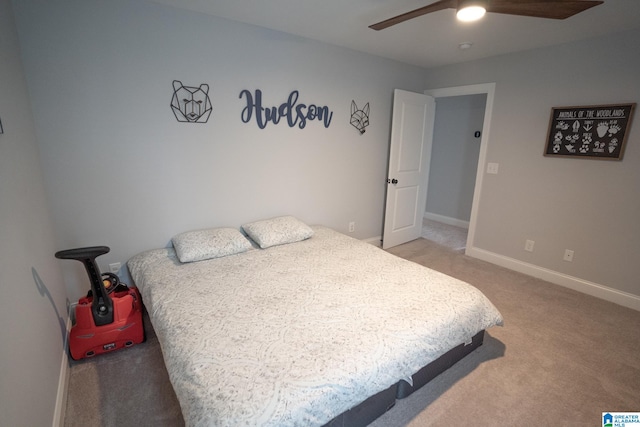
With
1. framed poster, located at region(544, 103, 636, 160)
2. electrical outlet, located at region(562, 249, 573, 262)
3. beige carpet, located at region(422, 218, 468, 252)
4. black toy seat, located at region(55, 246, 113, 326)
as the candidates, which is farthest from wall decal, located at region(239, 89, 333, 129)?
electrical outlet, located at region(562, 249, 573, 262)

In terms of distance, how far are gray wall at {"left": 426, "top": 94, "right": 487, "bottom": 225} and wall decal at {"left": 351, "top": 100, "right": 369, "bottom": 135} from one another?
87.8 inches

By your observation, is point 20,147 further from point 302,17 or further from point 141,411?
point 302,17

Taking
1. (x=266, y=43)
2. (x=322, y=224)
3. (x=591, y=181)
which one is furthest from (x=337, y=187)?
(x=591, y=181)

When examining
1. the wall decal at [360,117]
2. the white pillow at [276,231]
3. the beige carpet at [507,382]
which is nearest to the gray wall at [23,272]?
the beige carpet at [507,382]

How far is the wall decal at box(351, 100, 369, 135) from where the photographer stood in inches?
127

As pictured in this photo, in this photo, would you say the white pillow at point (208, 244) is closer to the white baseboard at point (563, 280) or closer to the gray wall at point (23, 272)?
the gray wall at point (23, 272)

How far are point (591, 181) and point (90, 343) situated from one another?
13.6 feet

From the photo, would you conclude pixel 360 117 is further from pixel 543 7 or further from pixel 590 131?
pixel 590 131

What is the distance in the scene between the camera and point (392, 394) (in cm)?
150

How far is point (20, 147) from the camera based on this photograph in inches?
58.6

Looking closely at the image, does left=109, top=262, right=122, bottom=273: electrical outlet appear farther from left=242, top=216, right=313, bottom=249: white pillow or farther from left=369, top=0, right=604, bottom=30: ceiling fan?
left=369, top=0, right=604, bottom=30: ceiling fan

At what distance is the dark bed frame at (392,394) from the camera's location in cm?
131

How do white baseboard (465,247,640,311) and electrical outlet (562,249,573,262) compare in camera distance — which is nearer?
Answer: white baseboard (465,247,640,311)

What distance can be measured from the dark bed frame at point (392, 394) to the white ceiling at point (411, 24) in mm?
2302
